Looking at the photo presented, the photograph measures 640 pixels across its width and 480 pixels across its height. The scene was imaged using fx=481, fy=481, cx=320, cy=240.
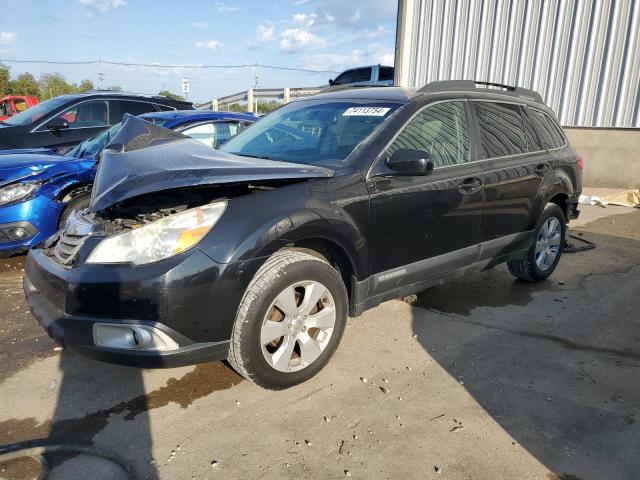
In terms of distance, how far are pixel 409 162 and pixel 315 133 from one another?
0.86m

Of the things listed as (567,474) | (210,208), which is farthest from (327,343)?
(567,474)

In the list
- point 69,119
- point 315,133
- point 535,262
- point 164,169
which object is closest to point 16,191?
point 164,169

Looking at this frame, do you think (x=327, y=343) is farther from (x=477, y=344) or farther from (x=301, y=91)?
(x=301, y=91)

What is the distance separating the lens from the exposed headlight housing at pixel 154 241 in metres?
2.33

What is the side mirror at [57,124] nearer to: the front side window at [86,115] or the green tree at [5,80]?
the front side window at [86,115]

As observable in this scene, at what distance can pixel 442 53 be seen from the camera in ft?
36.2

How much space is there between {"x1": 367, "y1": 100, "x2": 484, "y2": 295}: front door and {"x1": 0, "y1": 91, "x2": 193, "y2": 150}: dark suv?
19.6ft

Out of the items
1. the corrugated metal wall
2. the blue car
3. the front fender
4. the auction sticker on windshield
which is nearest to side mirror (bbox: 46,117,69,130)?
the blue car

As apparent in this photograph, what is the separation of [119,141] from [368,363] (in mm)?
2207

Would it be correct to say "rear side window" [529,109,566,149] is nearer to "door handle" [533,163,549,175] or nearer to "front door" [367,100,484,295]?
"door handle" [533,163,549,175]

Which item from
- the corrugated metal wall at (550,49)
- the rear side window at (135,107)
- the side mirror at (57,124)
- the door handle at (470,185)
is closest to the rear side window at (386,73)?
the corrugated metal wall at (550,49)

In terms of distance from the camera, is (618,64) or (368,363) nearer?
(368,363)

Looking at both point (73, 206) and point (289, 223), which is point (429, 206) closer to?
point (289, 223)

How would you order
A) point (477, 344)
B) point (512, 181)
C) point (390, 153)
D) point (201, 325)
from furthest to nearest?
point (512, 181), point (477, 344), point (390, 153), point (201, 325)
